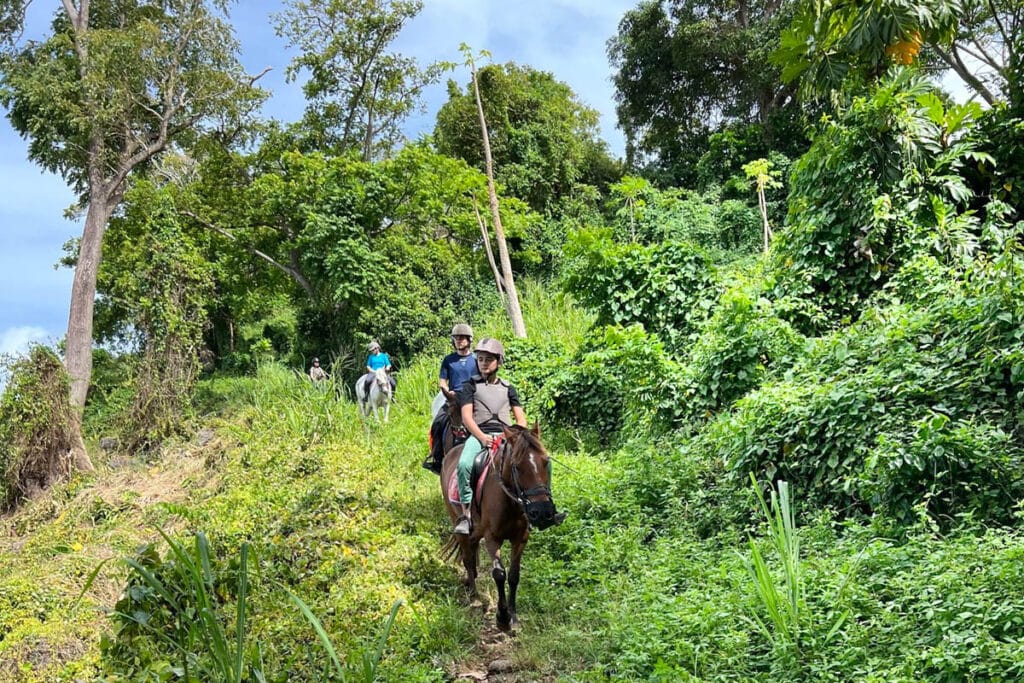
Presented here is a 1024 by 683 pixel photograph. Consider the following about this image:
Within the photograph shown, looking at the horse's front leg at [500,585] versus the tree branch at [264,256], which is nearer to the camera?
the horse's front leg at [500,585]

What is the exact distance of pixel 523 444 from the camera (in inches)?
235

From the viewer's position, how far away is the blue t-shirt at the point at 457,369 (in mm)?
7875

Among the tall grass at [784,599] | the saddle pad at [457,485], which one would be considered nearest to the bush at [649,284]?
the saddle pad at [457,485]

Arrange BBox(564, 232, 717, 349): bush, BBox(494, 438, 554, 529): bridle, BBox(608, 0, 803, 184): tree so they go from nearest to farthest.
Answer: BBox(494, 438, 554, 529): bridle < BBox(564, 232, 717, 349): bush < BBox(608, 0, 803, 184): tree

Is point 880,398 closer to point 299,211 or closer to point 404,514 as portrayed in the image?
point 404,514

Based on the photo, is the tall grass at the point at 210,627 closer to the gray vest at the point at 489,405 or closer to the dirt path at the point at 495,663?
the dirt path at the point at 495,663

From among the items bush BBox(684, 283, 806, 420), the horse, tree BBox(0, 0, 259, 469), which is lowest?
the horse

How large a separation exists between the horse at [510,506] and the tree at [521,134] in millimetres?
19678

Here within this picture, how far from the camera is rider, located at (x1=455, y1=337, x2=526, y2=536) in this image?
21.8ft

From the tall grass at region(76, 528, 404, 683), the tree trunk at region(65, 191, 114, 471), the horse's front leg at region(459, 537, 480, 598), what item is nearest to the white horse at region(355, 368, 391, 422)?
the tree trunk at region(65, 191, 114, 471)

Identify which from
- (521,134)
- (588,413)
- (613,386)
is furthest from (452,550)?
(521,134)

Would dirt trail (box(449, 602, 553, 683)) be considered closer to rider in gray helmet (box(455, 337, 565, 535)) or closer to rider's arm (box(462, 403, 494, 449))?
rider in gray helmet (box(455, 337, 565, 535))

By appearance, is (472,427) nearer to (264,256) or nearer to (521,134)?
(264,256)

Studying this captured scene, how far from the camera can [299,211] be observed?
894 inches
